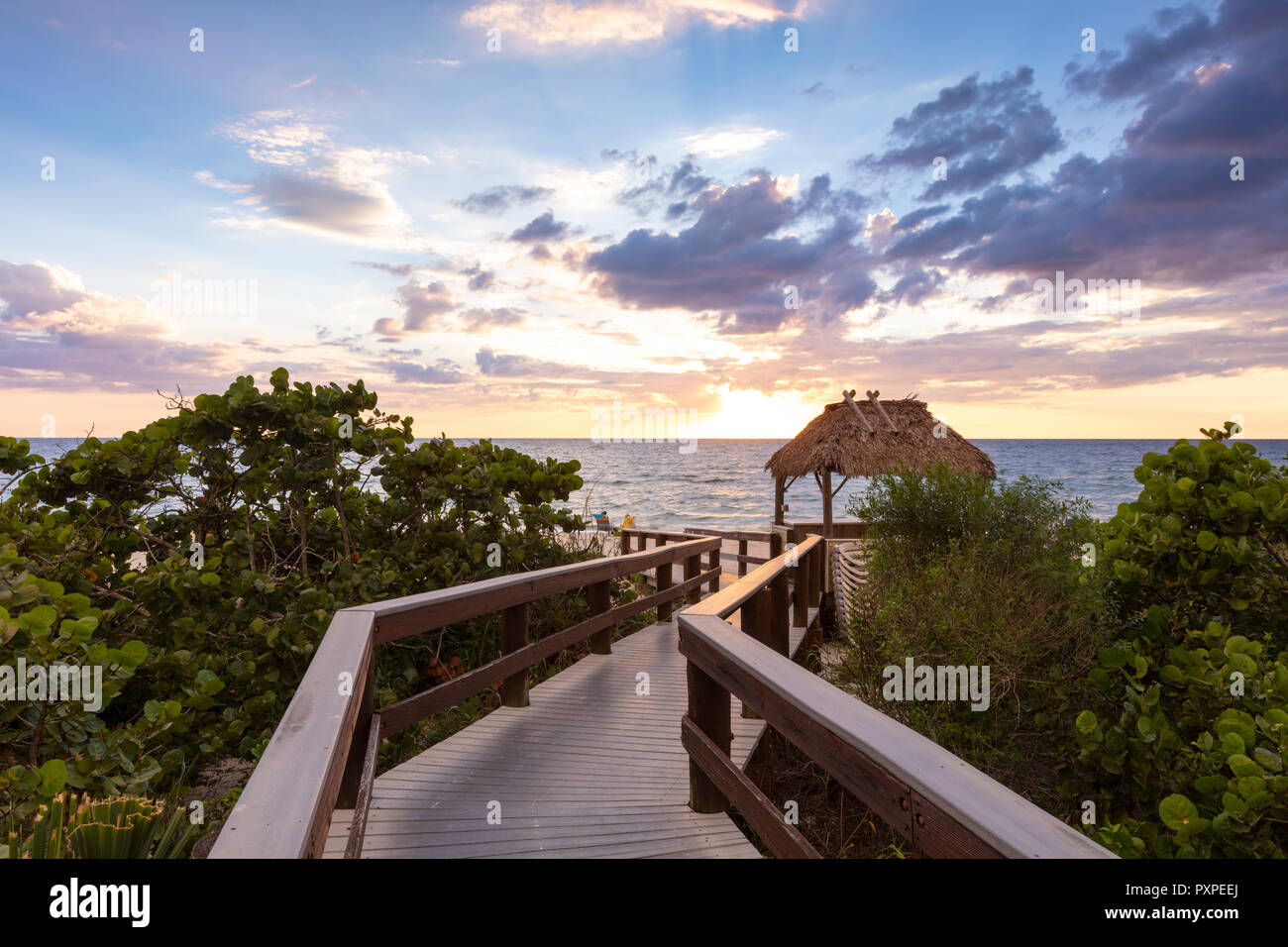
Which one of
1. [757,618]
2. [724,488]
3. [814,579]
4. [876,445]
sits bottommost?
[724,488]

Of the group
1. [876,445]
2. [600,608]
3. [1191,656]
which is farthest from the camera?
[876,445]

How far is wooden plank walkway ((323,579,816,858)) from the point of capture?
3004mm

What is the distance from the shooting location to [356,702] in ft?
8.47

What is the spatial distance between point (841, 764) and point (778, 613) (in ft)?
13.2

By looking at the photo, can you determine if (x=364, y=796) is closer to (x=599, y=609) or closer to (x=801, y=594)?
(x=599, y=609)

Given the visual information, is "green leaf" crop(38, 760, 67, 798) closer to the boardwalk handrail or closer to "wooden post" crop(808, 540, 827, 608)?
the boardwalk handrail

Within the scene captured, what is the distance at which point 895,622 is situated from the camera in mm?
5816

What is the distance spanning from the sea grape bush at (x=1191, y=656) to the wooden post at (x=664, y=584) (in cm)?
530

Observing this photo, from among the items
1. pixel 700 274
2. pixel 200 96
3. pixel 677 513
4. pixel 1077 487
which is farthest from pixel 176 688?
pixel 1077 487

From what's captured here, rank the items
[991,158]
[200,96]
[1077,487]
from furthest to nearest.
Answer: [1077,487] < [991,158] < [200,96]

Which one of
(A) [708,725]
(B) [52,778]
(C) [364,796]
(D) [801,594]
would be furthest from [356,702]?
(D) [801,594]

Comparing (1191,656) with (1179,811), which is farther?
(1191,656)
